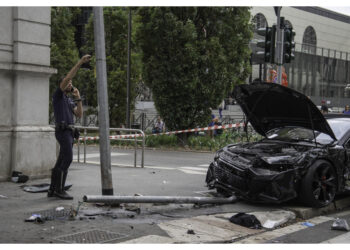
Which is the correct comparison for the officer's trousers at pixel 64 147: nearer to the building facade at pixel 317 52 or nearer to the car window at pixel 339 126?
the car window at pixel 339 126

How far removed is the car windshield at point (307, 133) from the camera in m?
8.15

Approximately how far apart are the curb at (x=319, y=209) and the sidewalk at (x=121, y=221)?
0.05 m

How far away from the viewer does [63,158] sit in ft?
24.0

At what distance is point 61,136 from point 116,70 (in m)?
20.2

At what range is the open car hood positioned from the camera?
25.1 ft

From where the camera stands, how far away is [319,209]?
24.4ft

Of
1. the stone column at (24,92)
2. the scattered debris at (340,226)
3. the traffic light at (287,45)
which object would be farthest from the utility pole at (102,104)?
the traffic light at (287,45)

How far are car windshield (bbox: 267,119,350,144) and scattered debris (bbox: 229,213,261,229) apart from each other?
2.33 metres

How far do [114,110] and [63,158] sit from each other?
1990 cm

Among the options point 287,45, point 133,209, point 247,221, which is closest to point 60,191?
point 133,209

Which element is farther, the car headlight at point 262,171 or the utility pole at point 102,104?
the car headlight at point 262,171

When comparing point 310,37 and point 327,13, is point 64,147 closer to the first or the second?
point 310,37
